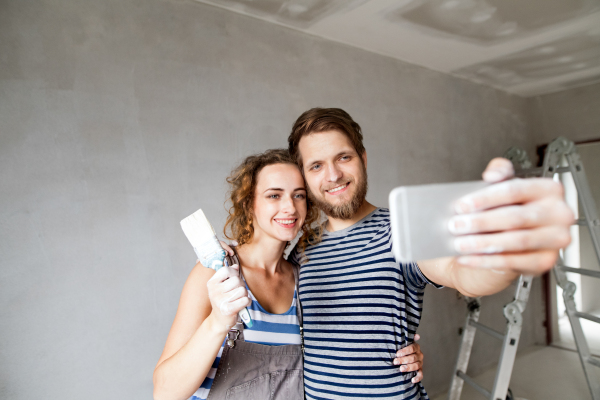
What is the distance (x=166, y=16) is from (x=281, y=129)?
0.85 meters

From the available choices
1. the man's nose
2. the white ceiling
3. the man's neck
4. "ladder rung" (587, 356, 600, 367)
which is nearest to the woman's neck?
the man's neck

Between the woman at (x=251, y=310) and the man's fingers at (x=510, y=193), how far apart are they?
1.77 feet

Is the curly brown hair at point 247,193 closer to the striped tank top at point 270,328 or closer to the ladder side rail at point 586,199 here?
the striped tank top at point 270,328

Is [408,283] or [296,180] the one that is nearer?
[408,283]

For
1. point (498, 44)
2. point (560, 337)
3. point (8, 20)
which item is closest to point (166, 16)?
point (8, 20)

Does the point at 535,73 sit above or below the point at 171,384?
above

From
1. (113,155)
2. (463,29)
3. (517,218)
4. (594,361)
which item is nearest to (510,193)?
(517,218)

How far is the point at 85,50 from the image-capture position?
5.29 ft

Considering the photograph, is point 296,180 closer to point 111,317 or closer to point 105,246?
point 105,246

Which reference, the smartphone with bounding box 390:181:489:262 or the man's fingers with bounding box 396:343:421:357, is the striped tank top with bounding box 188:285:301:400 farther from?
the smartphone with bounding box 390:181:489:262

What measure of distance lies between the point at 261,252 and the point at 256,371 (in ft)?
1.36

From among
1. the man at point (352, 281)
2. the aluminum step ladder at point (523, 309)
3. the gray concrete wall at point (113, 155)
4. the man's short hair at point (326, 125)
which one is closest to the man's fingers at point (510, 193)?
the man at point (352, 281)

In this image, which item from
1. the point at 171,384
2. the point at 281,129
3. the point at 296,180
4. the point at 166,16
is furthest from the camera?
the point at 281,129

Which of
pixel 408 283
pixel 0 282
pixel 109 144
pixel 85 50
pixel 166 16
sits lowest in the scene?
pixel 408 283
